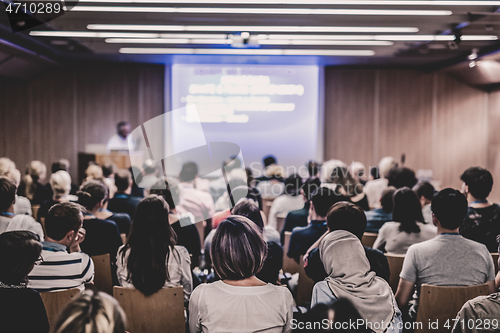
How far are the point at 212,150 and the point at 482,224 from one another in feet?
22.2

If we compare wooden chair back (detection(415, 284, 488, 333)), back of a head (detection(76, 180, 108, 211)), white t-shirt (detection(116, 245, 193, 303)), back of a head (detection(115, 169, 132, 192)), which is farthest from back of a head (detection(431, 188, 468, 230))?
back of a head (detection(115, 169, 132, 192))

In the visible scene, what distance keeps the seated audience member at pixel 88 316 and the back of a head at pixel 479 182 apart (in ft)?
11.1

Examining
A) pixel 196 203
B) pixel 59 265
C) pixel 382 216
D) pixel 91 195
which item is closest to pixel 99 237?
pixel 91 195

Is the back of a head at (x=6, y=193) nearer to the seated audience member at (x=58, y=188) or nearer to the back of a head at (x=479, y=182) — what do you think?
the seated audience member at (x=58, y=188)

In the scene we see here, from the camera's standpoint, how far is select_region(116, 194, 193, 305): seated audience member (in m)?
2.29

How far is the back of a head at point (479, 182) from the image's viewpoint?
3500 mm

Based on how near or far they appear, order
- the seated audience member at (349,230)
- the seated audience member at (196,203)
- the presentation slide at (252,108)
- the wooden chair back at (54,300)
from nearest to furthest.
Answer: the wooden chair back at (54,300), the seated audience member at (349,230), the seated audience member at (196,203), the presentation slide at (252,108)

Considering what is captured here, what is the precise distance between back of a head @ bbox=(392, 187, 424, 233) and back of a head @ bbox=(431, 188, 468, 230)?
0.59 meters

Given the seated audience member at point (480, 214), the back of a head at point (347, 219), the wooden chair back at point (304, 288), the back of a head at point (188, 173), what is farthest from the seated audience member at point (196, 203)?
the seated audience member at point (480, 214)

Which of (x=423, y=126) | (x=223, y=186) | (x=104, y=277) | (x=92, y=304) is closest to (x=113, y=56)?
(x=223, y=186)

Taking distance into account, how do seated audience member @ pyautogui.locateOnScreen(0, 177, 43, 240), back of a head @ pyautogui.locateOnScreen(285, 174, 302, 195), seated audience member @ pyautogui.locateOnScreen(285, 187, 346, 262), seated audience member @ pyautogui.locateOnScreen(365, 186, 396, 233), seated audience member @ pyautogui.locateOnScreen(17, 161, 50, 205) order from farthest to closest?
1. seated audience member @ pyautogui.locateOnScreen(17, 161, 50, 205)
2. back of a head @ pyautogui.locateOnScreen(285, 174, 302, 195)
3. seated audience member @ pyautogui.locateOnScreen(365, 186, 396, 233)
4. seated audience member @ pyautogui.locateOnScreen(0, 177, 43, 240)
5. seated audience member @ pyautogui.locateOnScreen(285, 187, 346, 262)

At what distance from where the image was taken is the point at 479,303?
5.48 ft

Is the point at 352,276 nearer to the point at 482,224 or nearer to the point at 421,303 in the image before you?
the point at 421,303

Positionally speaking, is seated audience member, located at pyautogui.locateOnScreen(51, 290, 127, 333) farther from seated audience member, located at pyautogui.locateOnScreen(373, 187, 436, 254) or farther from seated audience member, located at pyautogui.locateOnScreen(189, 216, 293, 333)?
seated audience member, located at pyautogui.locateOnScreen(373, 187, 436, 254)
